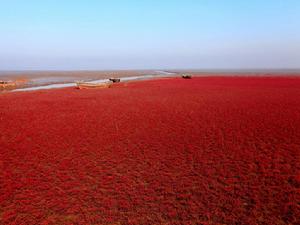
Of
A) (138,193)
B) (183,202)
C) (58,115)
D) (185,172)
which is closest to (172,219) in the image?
→ (183,202)

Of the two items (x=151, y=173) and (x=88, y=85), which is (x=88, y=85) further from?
(x=151, y=173)

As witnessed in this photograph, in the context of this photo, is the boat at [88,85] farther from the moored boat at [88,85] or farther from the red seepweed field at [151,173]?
the red seepweed field at [151,173]

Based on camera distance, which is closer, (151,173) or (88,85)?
(151,173)

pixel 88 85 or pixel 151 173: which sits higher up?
pixel 88 85

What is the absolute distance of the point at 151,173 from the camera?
17.0 feet

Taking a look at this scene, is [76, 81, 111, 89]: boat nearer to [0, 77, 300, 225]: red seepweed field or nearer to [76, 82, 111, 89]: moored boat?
[76, 82, 111, 89]: moored boat

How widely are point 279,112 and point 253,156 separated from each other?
7.18 metres

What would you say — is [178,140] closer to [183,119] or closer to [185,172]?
[185,172]

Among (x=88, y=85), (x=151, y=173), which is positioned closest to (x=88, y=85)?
(x=88, y=85)

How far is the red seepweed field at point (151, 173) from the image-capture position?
12.4ft

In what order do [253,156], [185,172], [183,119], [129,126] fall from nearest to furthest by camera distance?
1. [185,172]
2. [253,156]
3. [129,126]
4. [183,119]

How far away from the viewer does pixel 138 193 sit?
4.36 meters

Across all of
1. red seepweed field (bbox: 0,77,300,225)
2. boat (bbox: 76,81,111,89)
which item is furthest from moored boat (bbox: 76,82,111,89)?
red seepweed field (bbox: 0,77,300,225)

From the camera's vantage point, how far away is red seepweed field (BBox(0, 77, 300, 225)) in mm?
3768
